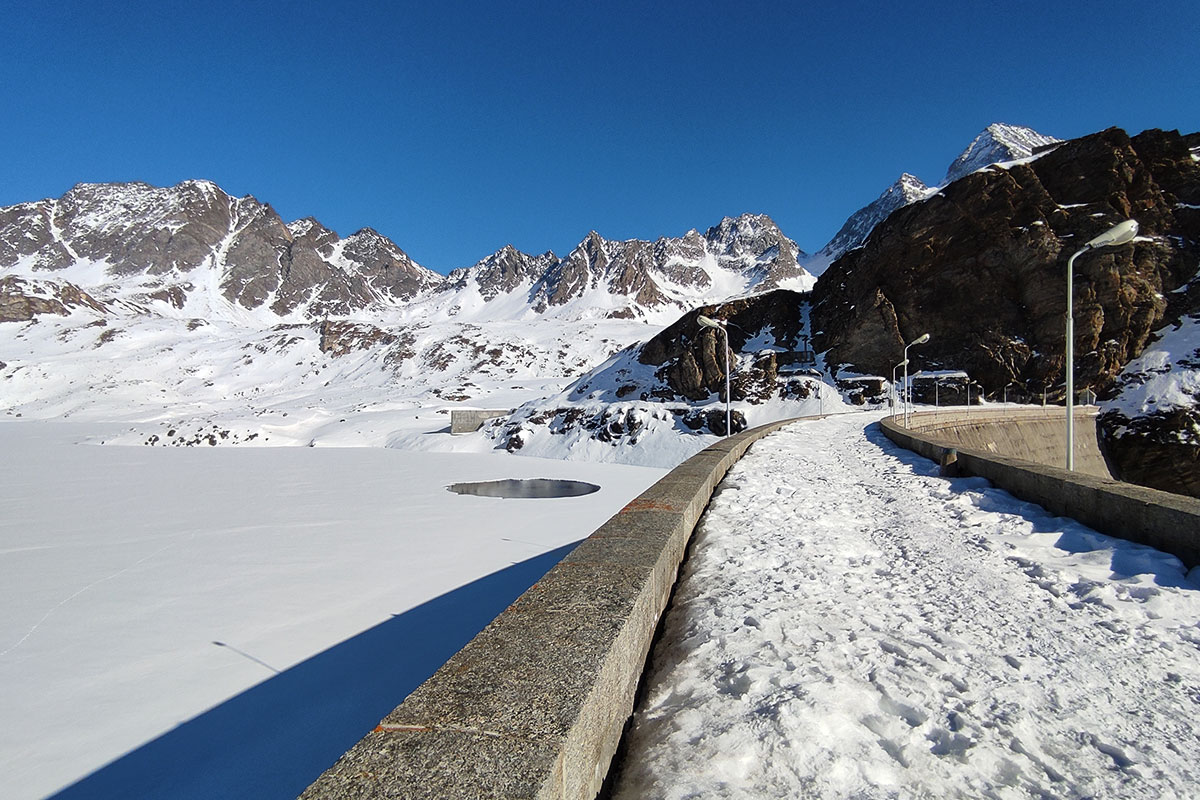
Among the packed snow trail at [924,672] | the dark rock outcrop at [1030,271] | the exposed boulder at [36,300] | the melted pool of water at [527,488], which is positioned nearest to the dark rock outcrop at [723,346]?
the dark rock outcrop at [1030,271]

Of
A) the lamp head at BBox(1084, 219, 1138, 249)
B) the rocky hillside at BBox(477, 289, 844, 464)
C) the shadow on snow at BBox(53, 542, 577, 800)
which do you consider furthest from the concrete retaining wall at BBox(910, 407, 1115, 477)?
the shadow on snow at BBox(53, 542, 577, 800)

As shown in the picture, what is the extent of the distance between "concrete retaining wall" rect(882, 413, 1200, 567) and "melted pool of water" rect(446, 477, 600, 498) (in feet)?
39.1

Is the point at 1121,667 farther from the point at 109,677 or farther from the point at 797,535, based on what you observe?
the point at 109,677

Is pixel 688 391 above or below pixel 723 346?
below

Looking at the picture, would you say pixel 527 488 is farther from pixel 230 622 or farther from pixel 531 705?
pixel 531 705

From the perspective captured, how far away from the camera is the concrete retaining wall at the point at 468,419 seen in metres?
44.7

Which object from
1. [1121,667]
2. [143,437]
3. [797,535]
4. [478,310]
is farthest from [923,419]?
[478,310]

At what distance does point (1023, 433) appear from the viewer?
27.6m

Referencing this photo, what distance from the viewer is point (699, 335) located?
142 feet

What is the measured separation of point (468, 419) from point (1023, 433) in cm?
3886

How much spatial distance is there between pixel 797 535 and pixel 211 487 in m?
19.7

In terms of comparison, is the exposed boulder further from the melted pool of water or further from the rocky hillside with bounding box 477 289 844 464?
the melted pool of water

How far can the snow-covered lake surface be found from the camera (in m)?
3.95

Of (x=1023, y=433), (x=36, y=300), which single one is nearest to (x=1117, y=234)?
(x=1023, y=433)
